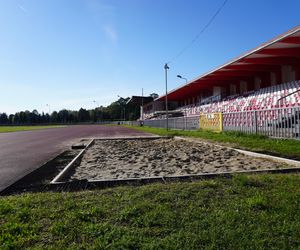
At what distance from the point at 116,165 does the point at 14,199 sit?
398 cm

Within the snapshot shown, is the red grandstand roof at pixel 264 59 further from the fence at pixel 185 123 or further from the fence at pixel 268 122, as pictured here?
the fence at pixel 185 123

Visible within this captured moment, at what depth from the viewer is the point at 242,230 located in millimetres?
3447

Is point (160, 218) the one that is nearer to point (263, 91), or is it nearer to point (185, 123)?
point (263, 91)

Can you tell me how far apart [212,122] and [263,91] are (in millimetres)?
4790

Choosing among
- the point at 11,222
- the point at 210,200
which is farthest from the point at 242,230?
the point at 11,222

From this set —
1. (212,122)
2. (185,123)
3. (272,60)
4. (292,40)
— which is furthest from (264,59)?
(185,123)

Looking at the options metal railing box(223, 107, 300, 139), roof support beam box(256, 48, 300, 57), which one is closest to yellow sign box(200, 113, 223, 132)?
metal railing box(223, 107, 300, 139)

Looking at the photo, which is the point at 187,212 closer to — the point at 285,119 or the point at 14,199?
the point at 14,199

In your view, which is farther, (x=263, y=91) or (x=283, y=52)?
(x=263, y=91)

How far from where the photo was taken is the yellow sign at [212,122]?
863 inches

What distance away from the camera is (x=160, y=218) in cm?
387

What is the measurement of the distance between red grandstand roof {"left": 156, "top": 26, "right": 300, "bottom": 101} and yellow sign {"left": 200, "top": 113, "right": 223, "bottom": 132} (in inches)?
201

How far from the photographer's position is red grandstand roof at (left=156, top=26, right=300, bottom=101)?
59.8 ft

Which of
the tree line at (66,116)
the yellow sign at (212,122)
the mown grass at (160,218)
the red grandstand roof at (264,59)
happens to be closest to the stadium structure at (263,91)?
the red grandstand roof at (264,59)
